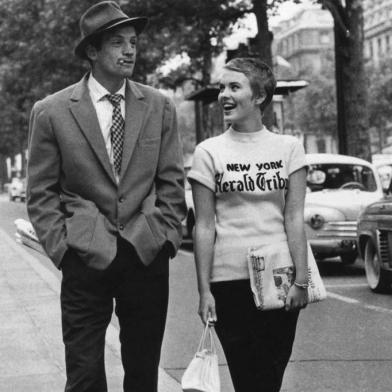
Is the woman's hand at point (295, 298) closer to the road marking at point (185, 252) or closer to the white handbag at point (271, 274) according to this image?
the white handbag at point (271, 274)

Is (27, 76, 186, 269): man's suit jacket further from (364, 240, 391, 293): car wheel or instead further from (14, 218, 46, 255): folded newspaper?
(364, 240, 391, 293): car wheel

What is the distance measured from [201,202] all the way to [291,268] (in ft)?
1.31

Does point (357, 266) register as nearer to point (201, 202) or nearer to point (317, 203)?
point (317, 203)

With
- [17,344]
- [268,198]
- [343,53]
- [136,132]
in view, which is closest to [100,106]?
[136,132]

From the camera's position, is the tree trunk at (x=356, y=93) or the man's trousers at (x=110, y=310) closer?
the man's trousers at (x=110, y=310)

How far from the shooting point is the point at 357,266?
14898mm

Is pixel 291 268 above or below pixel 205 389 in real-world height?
above

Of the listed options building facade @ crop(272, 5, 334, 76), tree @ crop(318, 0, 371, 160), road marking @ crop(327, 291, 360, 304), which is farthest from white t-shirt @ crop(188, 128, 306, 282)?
building facade @ crop(272, 5, 334, 76)

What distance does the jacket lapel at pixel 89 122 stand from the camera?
156 inches

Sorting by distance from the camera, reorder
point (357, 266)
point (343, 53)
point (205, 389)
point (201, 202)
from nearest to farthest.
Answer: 1. point (205, 389)
2. point (201, 202)
3. point (357, 266)
4. point (343, 53)

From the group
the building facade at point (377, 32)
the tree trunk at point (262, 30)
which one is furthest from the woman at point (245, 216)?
the building facade at point (377, 32)

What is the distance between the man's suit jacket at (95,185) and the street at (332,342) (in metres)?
2.34

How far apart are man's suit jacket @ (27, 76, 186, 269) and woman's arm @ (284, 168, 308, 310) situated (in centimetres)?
42

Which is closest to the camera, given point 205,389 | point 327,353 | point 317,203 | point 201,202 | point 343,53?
point 205,389
